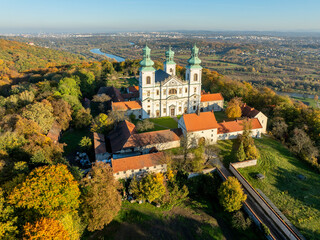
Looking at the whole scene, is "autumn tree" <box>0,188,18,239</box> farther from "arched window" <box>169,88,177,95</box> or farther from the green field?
"arched window" <box>169,88,177,95</box>

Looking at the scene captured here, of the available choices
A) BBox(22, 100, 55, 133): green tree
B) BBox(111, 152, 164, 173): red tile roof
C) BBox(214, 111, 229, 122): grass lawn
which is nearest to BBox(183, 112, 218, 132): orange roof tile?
BBox(111, 152, 164, 173): red tile roof

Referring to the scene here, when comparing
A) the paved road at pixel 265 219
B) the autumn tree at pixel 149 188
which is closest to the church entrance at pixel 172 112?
the autumn tree at pixel 149 188

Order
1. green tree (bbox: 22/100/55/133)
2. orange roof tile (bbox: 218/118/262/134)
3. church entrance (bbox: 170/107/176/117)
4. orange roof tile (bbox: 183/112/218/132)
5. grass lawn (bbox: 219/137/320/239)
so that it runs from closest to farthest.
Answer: grass lawn (bbox: 219/137/320/239) → green tree (bbox: 22/100/55/133) → orange roof tile (bbox: 183/112/218/132) → orange roof tile (bbox: 218/118/262/134) → church entrance (bbox: 170/107/176/117)

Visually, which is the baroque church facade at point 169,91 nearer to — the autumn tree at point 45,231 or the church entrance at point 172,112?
the church entrance at point 172,112

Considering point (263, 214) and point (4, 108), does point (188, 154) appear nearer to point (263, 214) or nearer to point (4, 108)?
point (263, 214)

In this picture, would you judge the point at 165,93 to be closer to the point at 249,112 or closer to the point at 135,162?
the point at 249,112

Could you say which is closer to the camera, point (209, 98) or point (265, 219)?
point (265, 219)

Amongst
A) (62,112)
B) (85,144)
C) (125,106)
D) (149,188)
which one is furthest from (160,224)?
(62,112)

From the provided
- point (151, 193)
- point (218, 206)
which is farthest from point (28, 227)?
point (218, 206)
